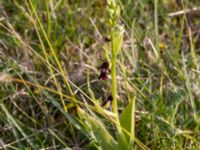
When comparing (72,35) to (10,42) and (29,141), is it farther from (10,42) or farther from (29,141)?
(29,141)

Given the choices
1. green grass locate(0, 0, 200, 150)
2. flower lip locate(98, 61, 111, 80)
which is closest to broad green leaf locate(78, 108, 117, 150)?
green grass locate(0, 0, 200, 150)

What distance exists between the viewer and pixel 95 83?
5.28 feet

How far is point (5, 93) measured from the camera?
157 cm

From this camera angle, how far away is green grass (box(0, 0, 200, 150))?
1277 mm

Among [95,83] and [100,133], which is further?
[95,83]

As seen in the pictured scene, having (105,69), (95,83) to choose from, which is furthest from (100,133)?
(95,83)

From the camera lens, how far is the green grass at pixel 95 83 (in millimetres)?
1277

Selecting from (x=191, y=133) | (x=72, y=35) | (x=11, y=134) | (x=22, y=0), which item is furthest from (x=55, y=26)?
(x=191, y=133)

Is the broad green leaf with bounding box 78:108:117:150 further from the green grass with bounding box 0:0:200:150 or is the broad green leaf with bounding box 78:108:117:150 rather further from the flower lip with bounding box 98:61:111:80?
the flower lip with bounding box 98:61:111:80

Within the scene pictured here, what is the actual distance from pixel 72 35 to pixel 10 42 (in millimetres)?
242

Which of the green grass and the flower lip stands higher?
the flower lip

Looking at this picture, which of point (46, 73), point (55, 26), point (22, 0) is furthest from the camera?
point (22, 0)

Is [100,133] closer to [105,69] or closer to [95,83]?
[105,69]

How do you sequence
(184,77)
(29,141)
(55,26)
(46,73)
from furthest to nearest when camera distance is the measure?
(55,26) < (46,73) < (184,77) < (29,141)
